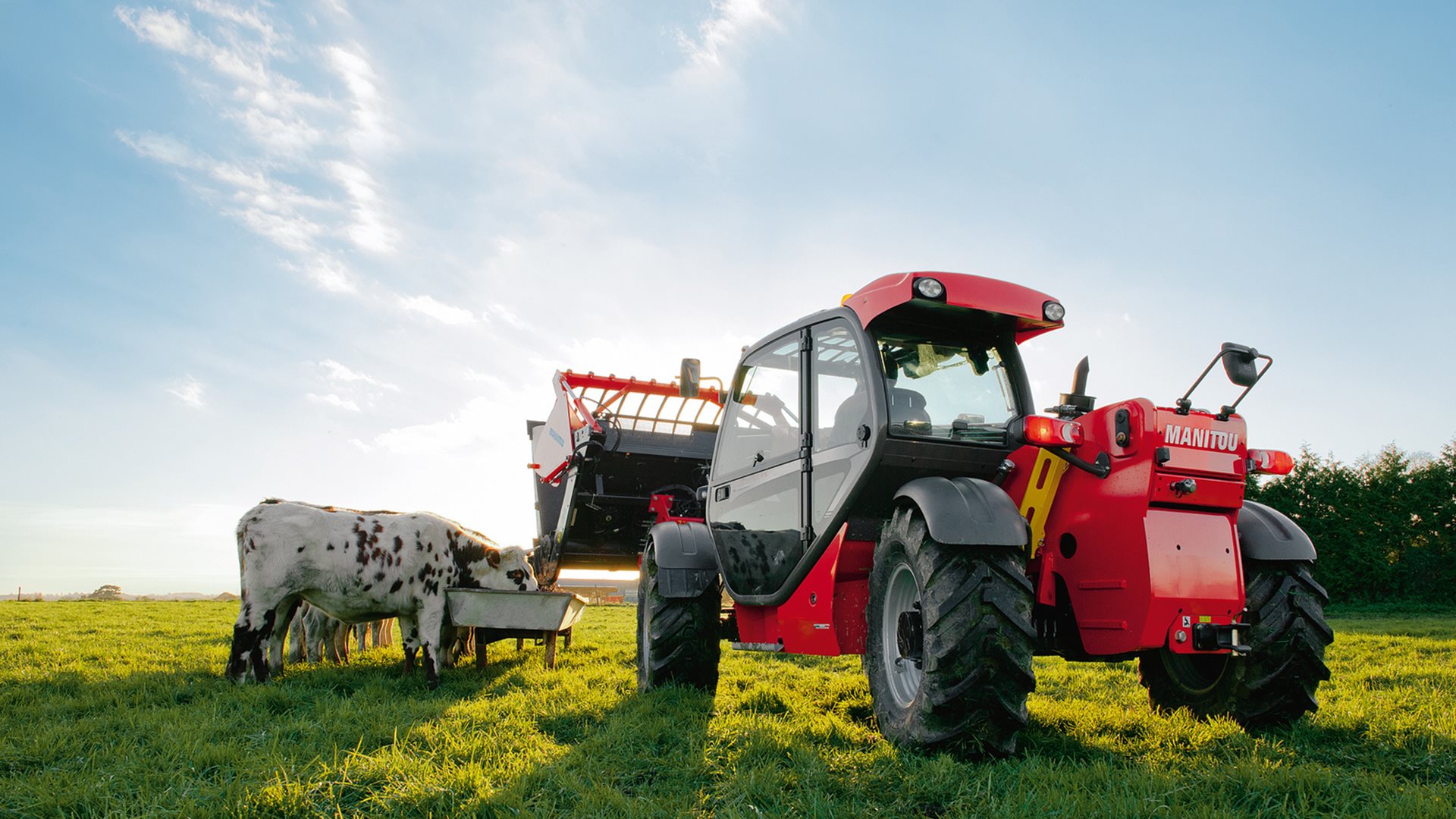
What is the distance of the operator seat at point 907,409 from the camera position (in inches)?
174

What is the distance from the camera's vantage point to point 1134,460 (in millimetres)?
3854

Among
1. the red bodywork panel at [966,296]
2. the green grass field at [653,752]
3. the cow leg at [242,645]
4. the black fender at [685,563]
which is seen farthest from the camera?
the cow leg at [242,645]

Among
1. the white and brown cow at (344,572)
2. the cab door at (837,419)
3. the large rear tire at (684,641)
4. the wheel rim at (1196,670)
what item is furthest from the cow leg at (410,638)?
the wheel rim at (1196,670)

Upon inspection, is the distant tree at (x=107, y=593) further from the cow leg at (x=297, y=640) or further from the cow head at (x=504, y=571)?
the cow head at (x=504, y=571)

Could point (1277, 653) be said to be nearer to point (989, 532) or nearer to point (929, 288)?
point (989, 532)

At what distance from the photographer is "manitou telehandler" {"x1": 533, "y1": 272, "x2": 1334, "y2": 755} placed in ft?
12.0

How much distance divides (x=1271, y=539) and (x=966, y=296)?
193 centimetres

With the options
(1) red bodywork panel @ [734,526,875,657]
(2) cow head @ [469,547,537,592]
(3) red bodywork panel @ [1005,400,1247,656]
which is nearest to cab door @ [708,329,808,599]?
(1) red bodywork panel @ [734,526,875,657]

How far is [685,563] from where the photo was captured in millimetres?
6000

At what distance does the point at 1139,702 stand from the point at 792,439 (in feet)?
8.89

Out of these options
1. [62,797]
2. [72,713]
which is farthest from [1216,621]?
[72,713]

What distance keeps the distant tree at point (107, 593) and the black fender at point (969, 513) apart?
2643cm

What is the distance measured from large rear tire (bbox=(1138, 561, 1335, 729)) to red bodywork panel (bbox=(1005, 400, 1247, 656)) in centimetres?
50

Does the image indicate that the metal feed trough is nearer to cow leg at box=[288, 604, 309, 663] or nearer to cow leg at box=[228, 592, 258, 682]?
cow leg at box=[228, 592, 258, 682]
